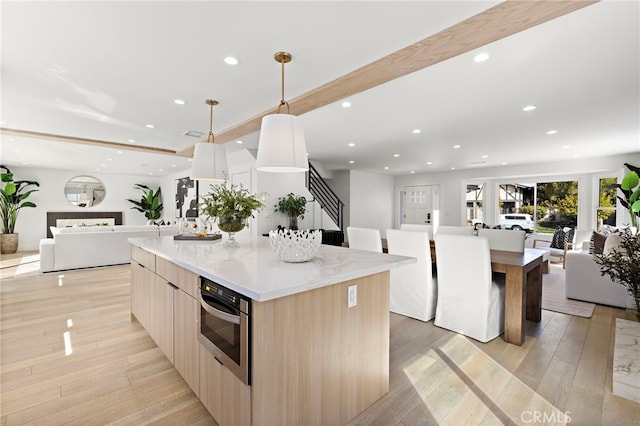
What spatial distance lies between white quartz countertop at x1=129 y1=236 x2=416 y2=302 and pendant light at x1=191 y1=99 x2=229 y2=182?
33.3 inches

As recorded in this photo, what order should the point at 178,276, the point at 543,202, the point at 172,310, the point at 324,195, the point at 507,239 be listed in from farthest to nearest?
the point at 324,195
the point at 543,202
the point at 507,239
the point at 172,310
the point at 178,276

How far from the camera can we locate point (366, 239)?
3373 mm

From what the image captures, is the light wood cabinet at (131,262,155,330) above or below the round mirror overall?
below

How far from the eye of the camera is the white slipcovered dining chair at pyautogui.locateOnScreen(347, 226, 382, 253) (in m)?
3.26

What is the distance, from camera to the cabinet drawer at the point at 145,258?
2.38m

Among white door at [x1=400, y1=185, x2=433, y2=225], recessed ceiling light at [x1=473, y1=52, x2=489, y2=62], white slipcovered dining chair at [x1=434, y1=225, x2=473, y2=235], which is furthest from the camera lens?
white door at [x1=400, y1=185, x2=433, y2=225]

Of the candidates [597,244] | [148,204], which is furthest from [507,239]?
[148,204]

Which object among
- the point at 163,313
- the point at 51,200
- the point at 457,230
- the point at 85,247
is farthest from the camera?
the point at 51,200

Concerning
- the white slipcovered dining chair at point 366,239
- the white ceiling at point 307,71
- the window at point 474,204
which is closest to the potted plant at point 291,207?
the white ceiling at point 307,71

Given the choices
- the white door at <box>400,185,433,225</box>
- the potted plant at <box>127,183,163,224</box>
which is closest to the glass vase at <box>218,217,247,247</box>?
the white door at <box>400,185,433,225</box>

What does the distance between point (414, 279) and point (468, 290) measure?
0.54 m

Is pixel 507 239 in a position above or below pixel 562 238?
above

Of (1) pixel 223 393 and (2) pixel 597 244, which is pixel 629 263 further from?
(1) pixel 223 393

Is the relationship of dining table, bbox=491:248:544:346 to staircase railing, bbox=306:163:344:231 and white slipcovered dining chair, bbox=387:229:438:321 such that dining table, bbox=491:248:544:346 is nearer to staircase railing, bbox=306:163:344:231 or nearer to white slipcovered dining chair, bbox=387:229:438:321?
white slipcovered dining chair, bbox=387:229:438:321
